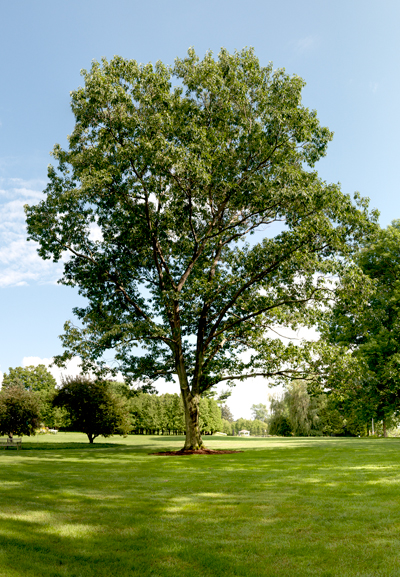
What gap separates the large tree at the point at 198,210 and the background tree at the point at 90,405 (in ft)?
26.7

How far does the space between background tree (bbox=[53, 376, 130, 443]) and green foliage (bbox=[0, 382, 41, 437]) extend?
Result: 1976mm

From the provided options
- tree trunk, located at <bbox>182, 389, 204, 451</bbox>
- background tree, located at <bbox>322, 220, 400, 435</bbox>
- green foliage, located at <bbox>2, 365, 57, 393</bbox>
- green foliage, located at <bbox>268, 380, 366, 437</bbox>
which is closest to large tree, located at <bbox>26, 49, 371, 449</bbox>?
tree trunk, located at <bbox>182, 389, 204, 451</bbox>

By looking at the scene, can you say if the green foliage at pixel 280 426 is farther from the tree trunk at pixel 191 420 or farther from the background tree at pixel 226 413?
the background tree at pixel 226 413

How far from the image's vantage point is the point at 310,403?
46.5 metres

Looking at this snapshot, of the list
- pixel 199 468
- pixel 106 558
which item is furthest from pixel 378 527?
pixel 199 468

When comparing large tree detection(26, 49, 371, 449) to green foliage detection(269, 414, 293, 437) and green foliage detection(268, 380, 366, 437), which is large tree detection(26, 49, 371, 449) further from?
green foliage detection(269, 414, 293, 437)

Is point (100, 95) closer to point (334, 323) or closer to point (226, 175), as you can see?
point (226, 175)

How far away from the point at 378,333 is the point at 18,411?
88.0 feet

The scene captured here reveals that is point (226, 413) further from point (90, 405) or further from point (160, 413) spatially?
point (90, 405)

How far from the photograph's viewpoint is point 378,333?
105 ft

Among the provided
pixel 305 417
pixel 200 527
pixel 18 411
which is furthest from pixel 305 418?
pixel 200 527

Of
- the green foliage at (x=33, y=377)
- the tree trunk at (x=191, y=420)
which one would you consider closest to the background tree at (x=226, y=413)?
the green foliage at (x=33, y=377)

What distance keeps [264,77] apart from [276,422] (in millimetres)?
42507

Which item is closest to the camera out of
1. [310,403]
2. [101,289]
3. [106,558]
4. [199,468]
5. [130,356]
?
[106,558]
